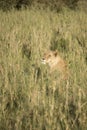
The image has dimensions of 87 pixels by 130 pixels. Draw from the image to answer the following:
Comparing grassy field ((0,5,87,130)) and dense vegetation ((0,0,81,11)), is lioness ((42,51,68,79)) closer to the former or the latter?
grassy field ((0,5,87,130))

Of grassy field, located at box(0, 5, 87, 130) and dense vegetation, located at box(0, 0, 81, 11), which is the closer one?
grassy field, located at box(0, 5, 87, 130)

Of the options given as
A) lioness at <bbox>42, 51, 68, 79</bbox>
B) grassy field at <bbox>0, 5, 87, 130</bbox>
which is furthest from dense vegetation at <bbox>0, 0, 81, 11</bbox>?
lioness at <bbox>42, 51, 68, 79</bbox>

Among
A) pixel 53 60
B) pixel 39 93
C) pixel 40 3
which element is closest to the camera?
pixel 39 93

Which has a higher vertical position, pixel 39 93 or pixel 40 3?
pixel 40 3

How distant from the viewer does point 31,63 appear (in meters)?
3.46

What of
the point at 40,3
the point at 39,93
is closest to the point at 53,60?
the point at 39,93

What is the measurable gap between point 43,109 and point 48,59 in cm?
169

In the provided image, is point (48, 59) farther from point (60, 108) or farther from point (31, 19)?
point (31, 19)

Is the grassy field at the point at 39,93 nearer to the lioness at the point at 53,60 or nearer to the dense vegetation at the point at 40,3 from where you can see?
the lioness at the point at 53,60

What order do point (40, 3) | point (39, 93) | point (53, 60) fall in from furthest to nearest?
point (40, 3) < point (53, 60) < point (39, 93)

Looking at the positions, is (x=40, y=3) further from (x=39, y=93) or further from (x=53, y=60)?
(x=39, y=93)

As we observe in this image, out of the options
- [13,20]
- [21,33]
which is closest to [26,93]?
[21,33]

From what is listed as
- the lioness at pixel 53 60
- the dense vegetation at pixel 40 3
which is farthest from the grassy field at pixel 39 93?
the dense vegetation at pixel 40 3

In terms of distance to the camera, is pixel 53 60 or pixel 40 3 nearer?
pixel 53 60
